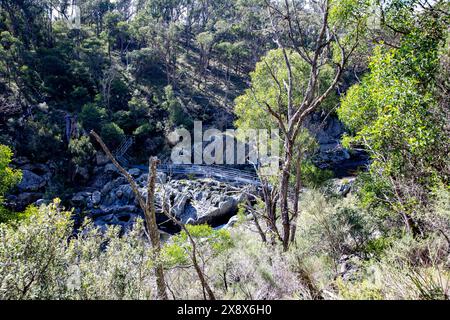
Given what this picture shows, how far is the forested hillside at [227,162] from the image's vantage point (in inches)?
160

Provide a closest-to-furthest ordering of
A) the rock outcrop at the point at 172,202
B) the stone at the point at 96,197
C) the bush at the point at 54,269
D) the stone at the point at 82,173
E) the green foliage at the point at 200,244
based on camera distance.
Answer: the bush at the point at 54,269 → the green foliage at the point at 200,244 → the rock outcrop at the point at 172,202 → the stone at the point at 96,197 → the stone at the point at 82,173

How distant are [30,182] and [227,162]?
13101 millimetres

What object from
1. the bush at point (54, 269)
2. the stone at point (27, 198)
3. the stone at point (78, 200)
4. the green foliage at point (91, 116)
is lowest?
the stone at point (78, 200)

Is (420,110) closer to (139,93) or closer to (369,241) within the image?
(369,241)

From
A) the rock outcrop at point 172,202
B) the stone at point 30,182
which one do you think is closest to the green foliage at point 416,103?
the rock outcrop at point 172,202

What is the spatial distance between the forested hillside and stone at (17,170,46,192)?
0.11 meters

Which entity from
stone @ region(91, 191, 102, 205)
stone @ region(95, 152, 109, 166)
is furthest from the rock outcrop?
stone @ region(95, 152, 109, 166)

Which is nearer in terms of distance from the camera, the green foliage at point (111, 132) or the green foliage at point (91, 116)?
the green foliage at point (111, 132)

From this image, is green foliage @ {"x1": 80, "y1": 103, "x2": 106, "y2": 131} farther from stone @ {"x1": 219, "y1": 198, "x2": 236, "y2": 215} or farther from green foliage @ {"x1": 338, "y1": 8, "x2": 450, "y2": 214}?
green foliage @ {"x1": 338, "y1": 8, "x2": 450, "y2": 214}

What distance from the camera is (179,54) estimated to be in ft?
127

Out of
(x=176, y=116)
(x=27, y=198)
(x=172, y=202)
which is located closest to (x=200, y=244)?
(x=172, y=202)

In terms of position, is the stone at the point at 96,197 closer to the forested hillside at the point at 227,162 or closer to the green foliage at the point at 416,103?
the forested hillside at the point at 227,162

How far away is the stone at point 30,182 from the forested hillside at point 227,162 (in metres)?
0.11
